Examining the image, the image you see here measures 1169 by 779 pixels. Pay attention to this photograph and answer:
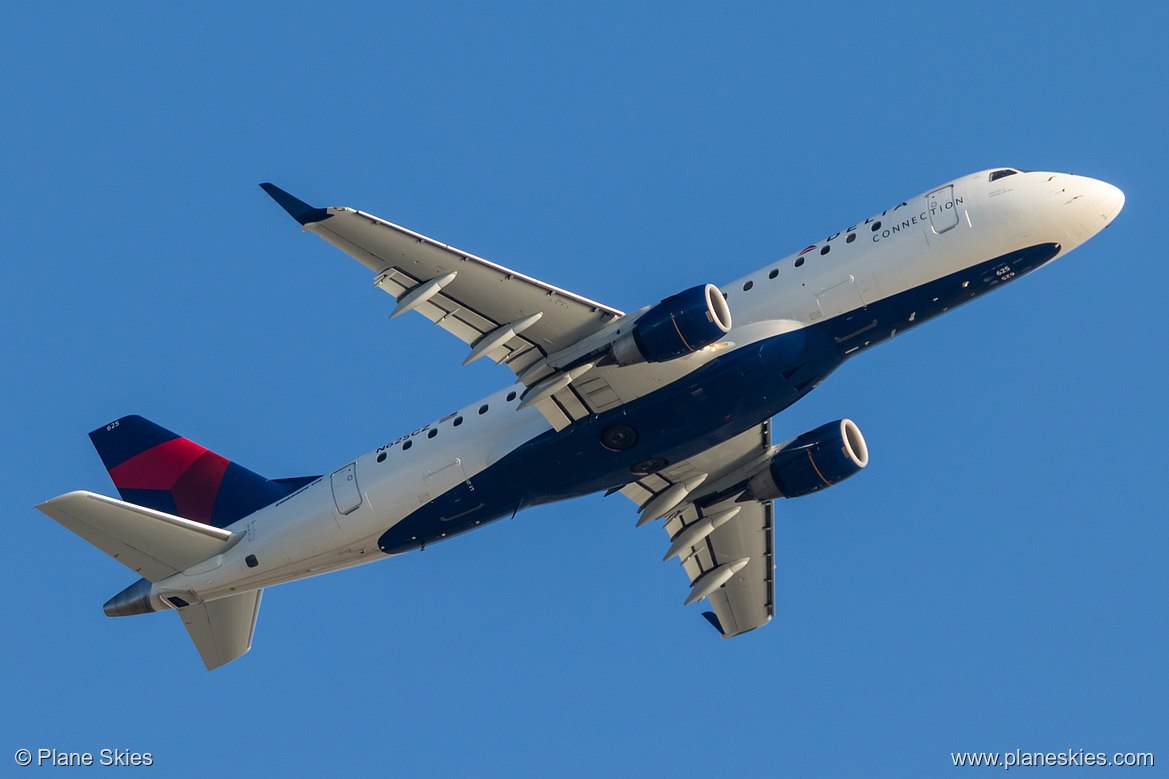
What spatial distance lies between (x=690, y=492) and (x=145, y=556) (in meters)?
17.0

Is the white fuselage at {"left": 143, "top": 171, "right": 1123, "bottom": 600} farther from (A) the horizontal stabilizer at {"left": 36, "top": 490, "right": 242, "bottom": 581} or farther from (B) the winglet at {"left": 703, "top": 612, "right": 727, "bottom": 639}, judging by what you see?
(B) the winglet at {"left": 703, "top": 612, "right": 727, "bottom": 639}

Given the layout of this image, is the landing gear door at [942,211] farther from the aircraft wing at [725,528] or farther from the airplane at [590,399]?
the aircraft wing at [725,528]

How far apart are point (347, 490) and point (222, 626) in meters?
7.13

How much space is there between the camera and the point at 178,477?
4253 centimetres

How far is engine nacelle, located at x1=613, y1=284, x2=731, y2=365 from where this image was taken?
32562 mm

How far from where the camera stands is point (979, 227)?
3409 centimetres

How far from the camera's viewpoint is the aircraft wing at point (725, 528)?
4084cm

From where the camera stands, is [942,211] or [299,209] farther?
[942,211]

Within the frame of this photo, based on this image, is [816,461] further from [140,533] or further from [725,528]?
[140,533]

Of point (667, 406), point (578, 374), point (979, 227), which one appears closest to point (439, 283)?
point (578, 374)

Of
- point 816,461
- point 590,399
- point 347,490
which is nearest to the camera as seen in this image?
point 590,399

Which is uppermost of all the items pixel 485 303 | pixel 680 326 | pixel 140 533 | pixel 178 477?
pixel 178 477

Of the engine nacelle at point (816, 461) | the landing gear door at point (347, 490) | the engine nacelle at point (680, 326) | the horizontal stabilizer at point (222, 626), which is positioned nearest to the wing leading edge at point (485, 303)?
the engine nacelle at point (680, 326)

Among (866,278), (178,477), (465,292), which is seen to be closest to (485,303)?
(465,292)
